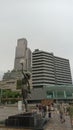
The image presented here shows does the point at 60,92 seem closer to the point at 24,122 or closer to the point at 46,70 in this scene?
the point at 46,70

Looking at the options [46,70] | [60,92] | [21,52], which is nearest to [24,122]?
[60,92]

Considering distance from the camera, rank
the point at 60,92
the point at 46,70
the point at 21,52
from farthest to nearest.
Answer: the point at 21,52 < the point at 46,70 < the point at 60,92

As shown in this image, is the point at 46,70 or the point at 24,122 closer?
the point at 24,122

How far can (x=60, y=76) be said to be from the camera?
407ft

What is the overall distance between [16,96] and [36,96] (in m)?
13.1

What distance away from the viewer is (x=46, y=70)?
11269 centimetres

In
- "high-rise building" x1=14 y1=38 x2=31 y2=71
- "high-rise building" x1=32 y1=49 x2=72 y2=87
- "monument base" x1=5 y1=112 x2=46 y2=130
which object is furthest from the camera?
"high-rise building" x1=14 y1=38 x2=31 y2=71

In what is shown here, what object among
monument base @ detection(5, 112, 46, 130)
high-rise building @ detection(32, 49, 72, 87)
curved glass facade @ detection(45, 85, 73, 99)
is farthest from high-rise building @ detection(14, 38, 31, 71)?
monument base @ detection(5, 112, 46, 130)

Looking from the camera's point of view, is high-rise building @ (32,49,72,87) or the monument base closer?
the monument base

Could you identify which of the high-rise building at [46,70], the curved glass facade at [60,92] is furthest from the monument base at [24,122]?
the high-rise building at [46,70]

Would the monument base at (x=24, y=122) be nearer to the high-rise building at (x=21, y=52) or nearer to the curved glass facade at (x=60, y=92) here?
the curved glass facade at (x=60, y=92)

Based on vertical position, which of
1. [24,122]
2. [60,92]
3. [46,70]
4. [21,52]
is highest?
[21,52]

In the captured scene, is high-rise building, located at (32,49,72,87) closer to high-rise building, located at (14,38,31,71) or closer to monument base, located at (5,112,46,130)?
high-rise building, located at (14,38,31,71)

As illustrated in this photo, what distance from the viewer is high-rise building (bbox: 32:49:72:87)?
10947 cm
